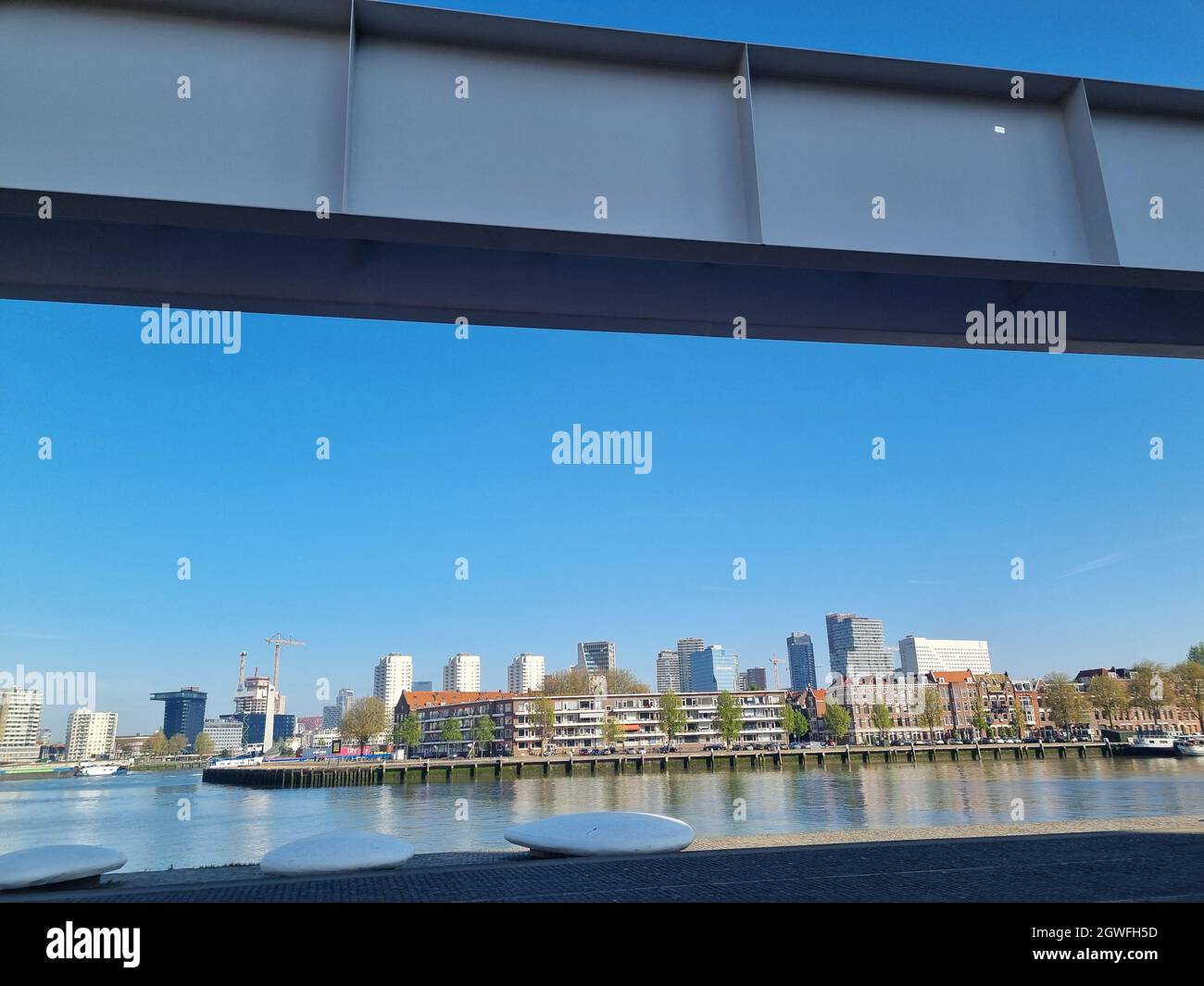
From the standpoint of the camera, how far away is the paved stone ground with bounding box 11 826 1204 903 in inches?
281

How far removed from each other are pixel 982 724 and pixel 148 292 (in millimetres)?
115965

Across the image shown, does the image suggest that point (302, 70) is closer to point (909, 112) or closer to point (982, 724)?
point (909, 112)

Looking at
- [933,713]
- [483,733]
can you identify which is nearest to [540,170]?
[483,733]

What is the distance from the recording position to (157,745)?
144250mm

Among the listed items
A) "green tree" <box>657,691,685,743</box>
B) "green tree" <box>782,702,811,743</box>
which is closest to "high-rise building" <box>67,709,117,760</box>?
"green tree" <box>657,691,685,743</box>

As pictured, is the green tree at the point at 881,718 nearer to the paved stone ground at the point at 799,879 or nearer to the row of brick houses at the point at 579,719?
Answer: the row of brick houses at the point at 579,719

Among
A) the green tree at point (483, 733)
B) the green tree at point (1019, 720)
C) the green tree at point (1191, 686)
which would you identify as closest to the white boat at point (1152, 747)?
the green tree at point (1191, 686)

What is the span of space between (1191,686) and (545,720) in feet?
256

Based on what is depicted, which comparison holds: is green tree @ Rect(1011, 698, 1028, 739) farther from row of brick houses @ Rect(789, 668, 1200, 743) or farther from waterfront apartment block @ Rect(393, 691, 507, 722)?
waterfront apartment block @ Rect(393, 691, 507, 722)

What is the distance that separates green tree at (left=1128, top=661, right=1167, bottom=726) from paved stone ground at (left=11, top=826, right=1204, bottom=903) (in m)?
104

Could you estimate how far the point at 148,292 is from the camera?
680 centimetres

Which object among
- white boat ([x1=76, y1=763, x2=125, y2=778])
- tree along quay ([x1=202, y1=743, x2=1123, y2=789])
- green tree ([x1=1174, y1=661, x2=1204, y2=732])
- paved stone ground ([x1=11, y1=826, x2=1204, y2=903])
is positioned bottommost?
white boat ([x1=76, y1=763, x2=125, y2=778])

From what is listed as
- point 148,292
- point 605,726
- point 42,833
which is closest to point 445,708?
point 605,726

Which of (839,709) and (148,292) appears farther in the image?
(839,709)
